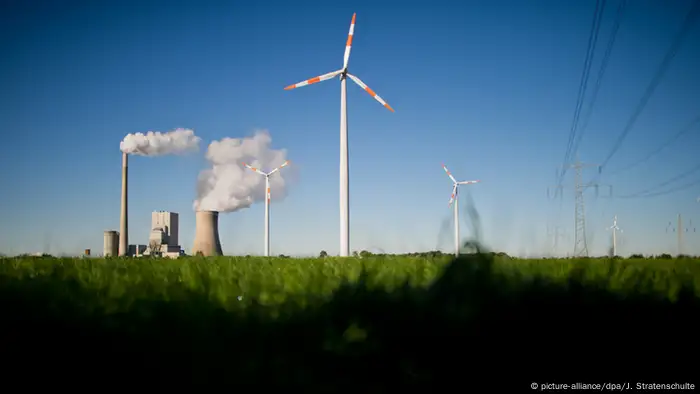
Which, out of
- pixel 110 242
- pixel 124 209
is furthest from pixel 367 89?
pixel 110 242

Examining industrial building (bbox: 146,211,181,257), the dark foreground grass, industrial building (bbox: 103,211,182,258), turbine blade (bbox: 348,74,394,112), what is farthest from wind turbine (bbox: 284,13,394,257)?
industrial building (bbox: 146,211,181,257)

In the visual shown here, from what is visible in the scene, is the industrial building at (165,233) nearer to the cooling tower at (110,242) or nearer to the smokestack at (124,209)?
the cooling tower at (110,242)

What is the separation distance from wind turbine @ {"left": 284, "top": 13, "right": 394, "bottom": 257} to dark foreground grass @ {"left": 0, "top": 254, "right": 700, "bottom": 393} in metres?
28.9

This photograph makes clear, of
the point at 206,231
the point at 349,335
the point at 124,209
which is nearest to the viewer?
the point at 349,335

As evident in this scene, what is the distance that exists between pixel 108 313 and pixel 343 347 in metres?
1.54

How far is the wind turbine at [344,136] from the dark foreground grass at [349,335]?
94.7ft

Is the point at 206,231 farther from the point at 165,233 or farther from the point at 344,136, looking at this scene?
the point at 344,136

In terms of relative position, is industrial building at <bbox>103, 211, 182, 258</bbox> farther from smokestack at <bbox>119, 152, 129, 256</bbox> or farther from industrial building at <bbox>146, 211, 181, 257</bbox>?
smokestack at <bbox>119, 152, 129, 256</bbox>

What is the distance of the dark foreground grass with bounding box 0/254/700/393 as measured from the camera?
312 cm

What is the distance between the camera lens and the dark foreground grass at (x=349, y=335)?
123 inches

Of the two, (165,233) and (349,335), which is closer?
(349,335)

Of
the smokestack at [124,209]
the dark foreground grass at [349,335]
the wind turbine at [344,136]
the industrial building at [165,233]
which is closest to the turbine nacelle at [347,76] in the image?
the wind turbine at [344,136]

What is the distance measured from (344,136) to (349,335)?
108 ft

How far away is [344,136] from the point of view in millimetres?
36000
